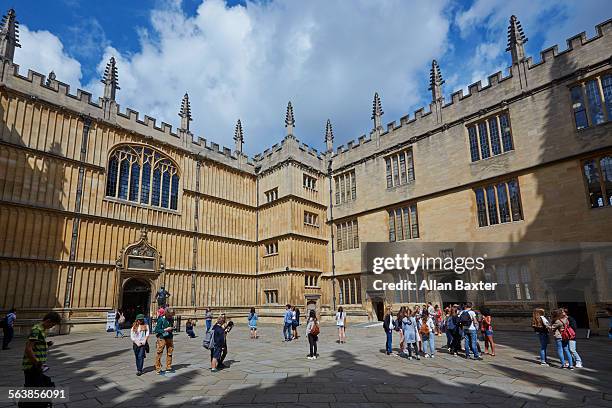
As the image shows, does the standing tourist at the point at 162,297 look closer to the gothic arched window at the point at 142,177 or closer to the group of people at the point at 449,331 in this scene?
the gothic arched window at the point at 142,177

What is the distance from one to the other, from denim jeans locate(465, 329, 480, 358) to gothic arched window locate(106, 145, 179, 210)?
18781 mm

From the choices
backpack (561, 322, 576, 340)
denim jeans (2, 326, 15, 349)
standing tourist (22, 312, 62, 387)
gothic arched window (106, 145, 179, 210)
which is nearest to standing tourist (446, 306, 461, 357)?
backpack (561, 322, 576, 340)

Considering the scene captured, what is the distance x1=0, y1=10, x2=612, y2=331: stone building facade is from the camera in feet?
55.3

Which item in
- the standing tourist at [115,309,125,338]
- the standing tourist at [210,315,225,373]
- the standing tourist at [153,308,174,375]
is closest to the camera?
the standing tourist at [153,308,174,375]

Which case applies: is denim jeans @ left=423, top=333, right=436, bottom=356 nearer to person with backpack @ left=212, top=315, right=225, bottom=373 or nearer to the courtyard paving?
the courtyard paving

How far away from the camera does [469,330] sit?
35.3 feet

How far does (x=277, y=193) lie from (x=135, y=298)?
11820 millimetres

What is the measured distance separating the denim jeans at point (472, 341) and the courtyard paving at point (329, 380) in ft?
1.41

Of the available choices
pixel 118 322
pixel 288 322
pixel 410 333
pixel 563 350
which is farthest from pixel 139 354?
pixel 563 350

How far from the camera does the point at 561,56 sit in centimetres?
1781

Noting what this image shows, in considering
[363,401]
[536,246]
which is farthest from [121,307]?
[536,246]

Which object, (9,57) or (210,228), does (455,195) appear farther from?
(9,57)

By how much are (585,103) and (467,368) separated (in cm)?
1459

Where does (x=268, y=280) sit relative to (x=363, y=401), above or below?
above
